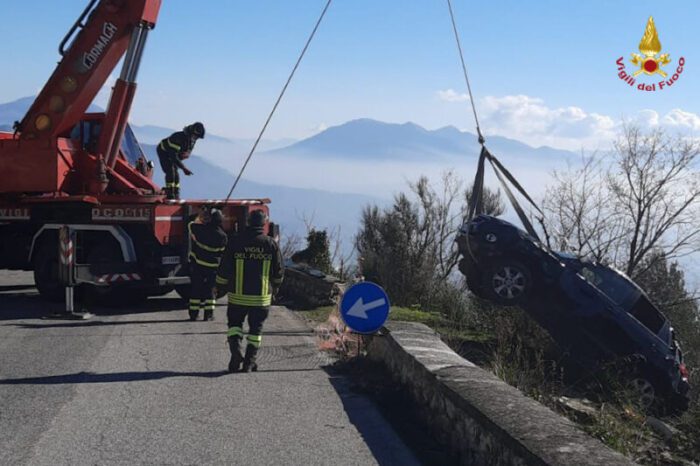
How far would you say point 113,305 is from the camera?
12383mm

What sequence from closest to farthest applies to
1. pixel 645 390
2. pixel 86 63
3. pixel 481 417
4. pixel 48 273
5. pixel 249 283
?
pixel 481 417
pixel 249 283
pixel 645 390
pixel 48 273
pixel 86 63

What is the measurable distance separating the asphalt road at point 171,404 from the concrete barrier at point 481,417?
39 centimetres

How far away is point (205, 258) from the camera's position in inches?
432

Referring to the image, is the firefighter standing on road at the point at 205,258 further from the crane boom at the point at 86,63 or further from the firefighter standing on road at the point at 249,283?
the crane boom at the point at 86,63

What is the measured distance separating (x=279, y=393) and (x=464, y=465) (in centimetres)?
235

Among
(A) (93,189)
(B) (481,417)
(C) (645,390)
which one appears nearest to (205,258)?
(A) (93,189)

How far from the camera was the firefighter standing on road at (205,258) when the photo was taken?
1098 centimetres

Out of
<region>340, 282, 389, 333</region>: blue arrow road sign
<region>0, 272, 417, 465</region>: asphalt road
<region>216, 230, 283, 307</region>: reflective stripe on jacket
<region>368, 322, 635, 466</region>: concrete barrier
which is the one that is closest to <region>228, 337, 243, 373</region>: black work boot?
<region>0, 272, 417, 465</region>: asphalt road

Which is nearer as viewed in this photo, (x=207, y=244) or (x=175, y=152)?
A: (x=207, y=244)

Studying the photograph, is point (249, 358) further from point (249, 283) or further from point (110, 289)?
point (110, 289)

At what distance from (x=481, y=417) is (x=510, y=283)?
6.52 m

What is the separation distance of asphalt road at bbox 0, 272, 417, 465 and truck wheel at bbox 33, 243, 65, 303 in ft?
7.36

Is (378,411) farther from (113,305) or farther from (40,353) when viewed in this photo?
(113,305)

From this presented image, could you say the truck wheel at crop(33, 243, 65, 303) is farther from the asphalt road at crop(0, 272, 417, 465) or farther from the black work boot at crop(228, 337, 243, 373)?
the black work boot at crop(228, 337, 243, 373)
